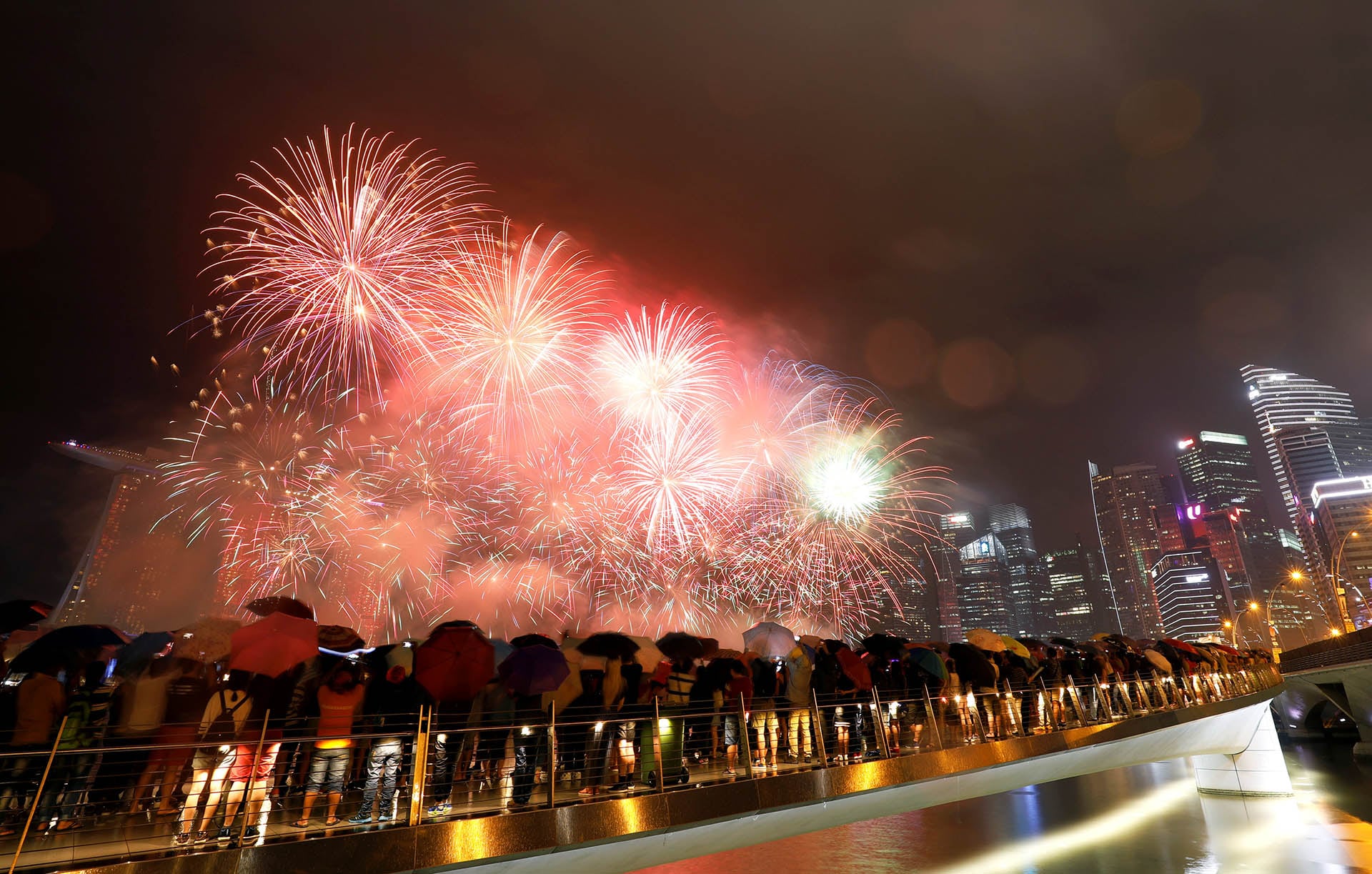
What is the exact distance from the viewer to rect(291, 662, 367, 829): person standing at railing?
20.9ft

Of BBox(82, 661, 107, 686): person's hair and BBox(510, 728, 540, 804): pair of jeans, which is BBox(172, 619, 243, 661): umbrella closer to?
BBox(82, 661, 107, 686): person's hair

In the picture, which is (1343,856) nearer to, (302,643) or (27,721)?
(302,643)

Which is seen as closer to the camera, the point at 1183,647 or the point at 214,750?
the point at 214,750

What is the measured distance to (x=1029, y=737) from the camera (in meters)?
12.6

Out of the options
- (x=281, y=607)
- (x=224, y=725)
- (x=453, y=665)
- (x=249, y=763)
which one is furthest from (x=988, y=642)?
(x=224, y=725)

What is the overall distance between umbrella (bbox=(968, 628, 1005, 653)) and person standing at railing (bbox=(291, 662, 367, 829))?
37.0ft

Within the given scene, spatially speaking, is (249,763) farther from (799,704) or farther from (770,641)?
(770,641)

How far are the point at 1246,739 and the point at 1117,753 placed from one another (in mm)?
13116

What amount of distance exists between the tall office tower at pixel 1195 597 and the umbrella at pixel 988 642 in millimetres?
180310

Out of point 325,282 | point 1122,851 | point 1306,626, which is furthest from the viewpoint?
point 1306,626

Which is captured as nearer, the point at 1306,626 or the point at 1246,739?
the point at 1246,739

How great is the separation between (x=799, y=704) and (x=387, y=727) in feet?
19.0

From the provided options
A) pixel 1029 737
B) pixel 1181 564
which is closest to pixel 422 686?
pixel 1029 737

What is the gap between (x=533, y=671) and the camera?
8031mm
